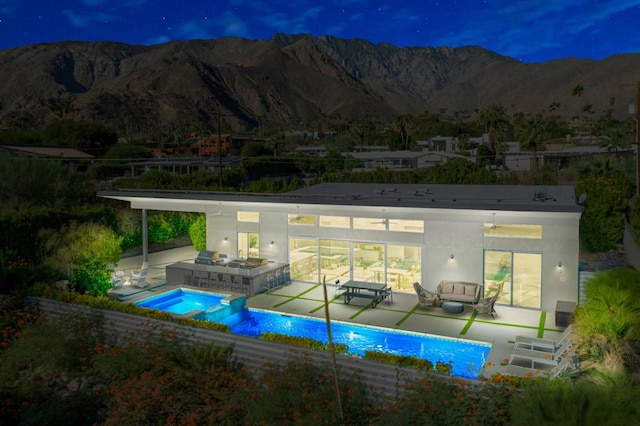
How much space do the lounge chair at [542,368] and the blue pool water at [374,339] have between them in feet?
3.02

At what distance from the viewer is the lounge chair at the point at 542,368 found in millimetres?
9328

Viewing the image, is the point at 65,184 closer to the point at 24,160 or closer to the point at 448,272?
the point at 24,160

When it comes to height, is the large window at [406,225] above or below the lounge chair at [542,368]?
above

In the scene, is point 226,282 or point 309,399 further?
point 226,282

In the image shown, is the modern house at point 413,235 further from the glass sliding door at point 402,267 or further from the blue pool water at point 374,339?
the blue pool water at point 374,339

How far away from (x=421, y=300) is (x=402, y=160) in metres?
55.7

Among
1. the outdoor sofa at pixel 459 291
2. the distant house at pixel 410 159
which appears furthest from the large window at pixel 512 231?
the distant house at pixel 410 159

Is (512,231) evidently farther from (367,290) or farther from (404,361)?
(404,361)

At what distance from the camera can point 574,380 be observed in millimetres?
8406

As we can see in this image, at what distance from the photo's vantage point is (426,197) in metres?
18.6

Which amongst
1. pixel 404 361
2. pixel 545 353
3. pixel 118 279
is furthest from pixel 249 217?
pixel 545 353

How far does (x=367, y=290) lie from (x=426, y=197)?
14.4 feet

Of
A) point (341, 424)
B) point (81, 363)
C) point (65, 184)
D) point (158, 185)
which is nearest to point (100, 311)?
point (81, 363)

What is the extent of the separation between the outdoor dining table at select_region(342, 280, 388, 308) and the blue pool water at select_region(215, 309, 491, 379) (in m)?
1.89
